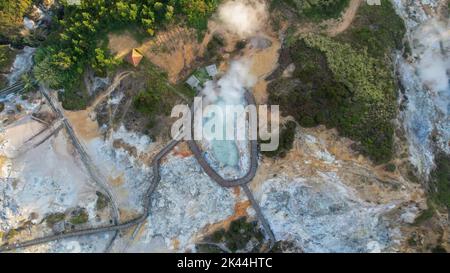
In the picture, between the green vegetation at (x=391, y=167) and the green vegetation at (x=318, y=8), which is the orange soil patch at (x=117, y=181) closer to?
the green vegetation at (x=318, y=8)

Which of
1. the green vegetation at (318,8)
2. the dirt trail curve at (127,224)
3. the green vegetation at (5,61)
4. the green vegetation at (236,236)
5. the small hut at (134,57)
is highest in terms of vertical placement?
the green vegetation at (318,8)

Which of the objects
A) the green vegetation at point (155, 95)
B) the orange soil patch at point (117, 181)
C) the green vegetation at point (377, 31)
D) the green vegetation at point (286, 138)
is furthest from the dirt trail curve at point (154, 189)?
the green vegetation at point (377, 31)

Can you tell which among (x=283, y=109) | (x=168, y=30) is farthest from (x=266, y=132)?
(x=168, y=30)

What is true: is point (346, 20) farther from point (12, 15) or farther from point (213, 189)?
point (12, 15)

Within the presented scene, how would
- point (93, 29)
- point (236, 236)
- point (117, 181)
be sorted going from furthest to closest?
point (117, 181) → point (93, 29) → point (236, 236)

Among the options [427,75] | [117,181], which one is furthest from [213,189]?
[427,75]

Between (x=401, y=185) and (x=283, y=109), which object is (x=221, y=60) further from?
(x=401, y=185)
